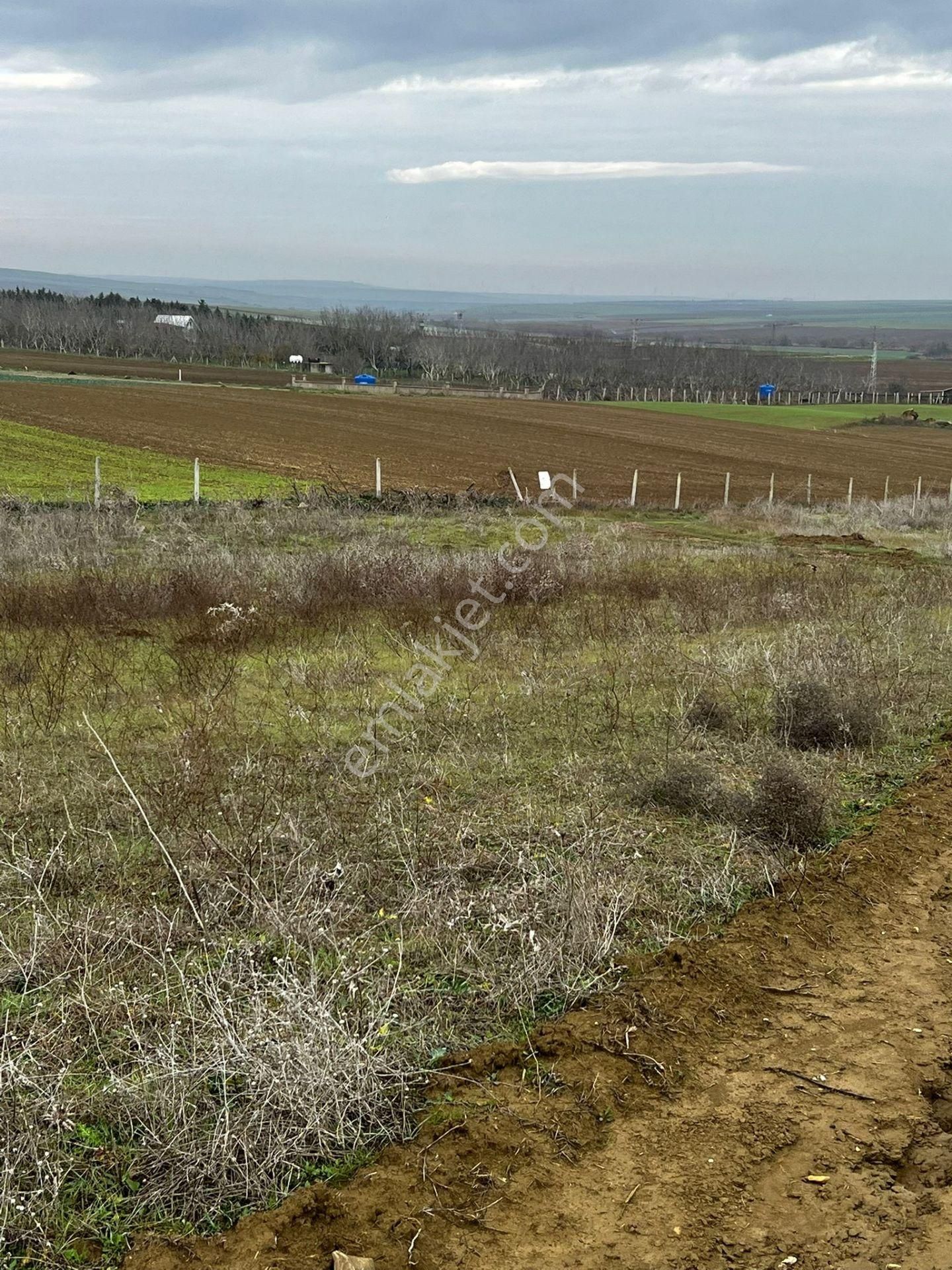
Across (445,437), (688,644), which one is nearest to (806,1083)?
(688,644)

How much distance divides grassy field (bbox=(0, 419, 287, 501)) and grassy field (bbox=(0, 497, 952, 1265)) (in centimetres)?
1253

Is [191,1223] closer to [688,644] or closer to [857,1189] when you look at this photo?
[857,1189]

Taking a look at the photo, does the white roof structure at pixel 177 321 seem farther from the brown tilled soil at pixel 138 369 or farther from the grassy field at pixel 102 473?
the grassy field at pixel 102 473

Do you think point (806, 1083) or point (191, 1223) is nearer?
point (191, 1223)

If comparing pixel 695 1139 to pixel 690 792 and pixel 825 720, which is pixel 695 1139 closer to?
pixel 690 792

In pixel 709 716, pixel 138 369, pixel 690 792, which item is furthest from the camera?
pixel 138 369

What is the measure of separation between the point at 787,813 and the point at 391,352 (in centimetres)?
12847

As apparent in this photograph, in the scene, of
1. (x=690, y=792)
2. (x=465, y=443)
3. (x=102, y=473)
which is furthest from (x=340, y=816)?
(x=465, y=443)

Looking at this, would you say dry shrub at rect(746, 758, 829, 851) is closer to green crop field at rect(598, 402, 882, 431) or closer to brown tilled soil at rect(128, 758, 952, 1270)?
brown tilled soil at rect(128, 758, 952, 1270)

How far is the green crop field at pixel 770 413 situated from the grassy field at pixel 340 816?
70.0 meters

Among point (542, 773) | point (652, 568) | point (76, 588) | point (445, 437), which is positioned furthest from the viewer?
point (445, 437)

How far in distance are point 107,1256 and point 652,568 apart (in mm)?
15847

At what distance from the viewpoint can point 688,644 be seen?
1321cm

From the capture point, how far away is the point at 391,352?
429 feet
